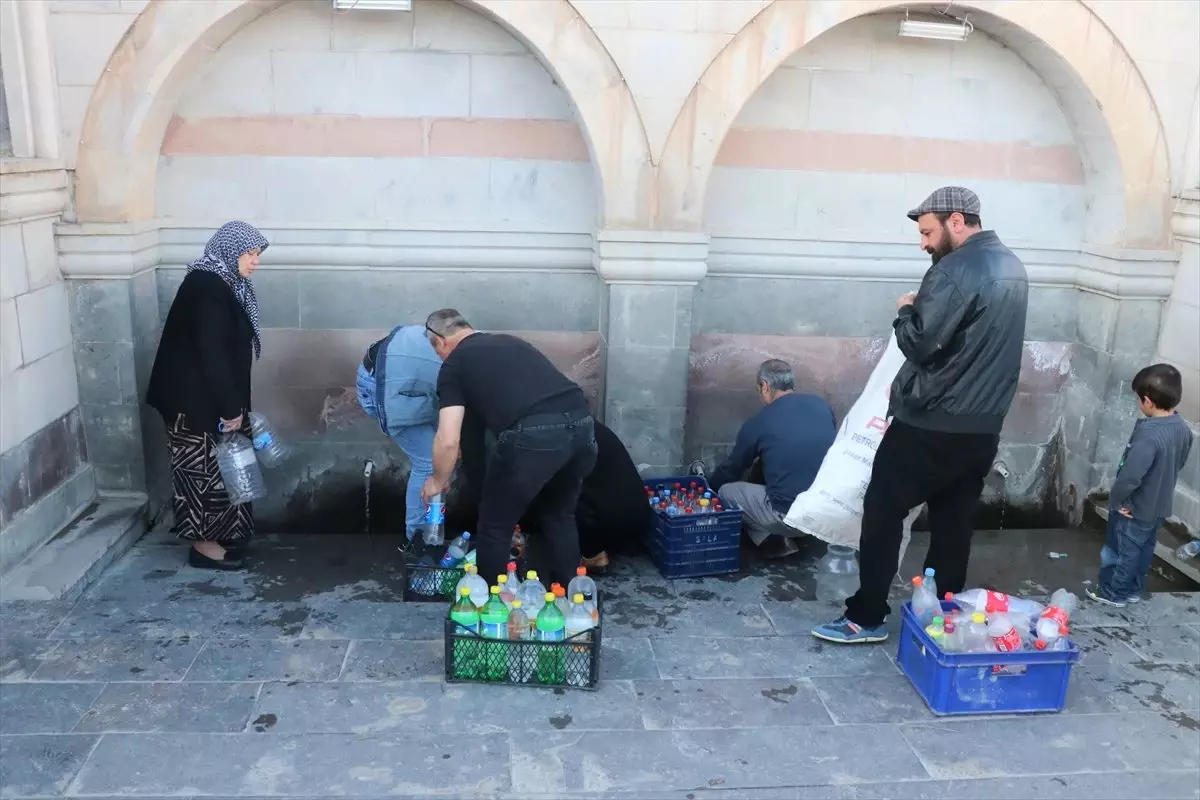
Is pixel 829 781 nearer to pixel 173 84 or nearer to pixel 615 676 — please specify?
pixel 615 676

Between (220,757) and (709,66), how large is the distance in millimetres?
3977

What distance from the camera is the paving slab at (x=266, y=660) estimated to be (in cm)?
408

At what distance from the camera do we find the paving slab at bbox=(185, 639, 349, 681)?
4.08 m

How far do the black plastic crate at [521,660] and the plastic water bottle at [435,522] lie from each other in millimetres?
788

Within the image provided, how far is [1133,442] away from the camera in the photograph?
481cm

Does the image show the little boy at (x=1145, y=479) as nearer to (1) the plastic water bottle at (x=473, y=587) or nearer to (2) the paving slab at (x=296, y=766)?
(1) the plastic water bottle at (x=473, y=587)

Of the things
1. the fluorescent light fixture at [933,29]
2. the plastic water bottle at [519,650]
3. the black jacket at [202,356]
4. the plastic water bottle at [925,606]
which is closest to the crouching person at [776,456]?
the plastic water bottle at [925,606]

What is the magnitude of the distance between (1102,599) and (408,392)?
364 centimetres

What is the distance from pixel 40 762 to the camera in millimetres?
3477

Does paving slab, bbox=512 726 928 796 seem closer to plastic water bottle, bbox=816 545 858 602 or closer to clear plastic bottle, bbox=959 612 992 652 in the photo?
clear plastic bottle, bbox=959 612 992 652

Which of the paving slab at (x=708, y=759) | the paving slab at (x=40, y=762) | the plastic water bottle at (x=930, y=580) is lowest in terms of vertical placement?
the paving slab at (x=708, y=759)

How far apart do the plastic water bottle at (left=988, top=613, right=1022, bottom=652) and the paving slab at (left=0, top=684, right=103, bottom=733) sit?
3.50 m

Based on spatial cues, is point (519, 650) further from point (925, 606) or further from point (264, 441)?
point (264, 441)

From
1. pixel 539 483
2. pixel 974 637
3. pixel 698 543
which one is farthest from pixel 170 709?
pixel 974 637
